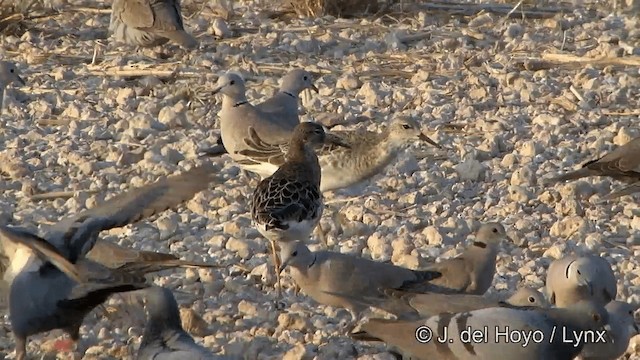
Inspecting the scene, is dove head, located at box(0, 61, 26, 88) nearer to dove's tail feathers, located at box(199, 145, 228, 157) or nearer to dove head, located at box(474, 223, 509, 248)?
dove's tail feathers, located at box(199, 145, 228, 157)

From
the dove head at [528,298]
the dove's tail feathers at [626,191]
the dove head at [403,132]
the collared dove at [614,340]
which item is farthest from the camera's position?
the dove head at [403,132]

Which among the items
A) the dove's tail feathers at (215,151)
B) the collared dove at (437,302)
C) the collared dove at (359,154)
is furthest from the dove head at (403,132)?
the collared dove at (437,302)

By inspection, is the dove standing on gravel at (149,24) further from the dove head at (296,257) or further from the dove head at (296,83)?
the dove head at (296,257)

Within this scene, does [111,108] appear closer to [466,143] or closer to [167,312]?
[466,143]

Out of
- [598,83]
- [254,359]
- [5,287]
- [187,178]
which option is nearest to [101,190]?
[187,178]

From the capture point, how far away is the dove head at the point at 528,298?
7.53 meters

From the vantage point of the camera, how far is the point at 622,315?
708cm

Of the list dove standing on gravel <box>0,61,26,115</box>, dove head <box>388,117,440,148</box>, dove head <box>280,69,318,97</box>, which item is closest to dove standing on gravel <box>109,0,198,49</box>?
dove head <box>280,69,318,97</box>

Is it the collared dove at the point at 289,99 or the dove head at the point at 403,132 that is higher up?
the dove head at the point at 403,132

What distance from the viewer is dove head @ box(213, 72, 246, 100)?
36.0 feet

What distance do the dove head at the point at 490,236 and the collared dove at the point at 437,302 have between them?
0.36 metres

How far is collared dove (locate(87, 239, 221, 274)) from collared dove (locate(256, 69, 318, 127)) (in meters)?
2.46

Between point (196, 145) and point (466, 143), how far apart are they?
1.91 meters

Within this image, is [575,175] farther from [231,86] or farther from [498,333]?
[498,333]
